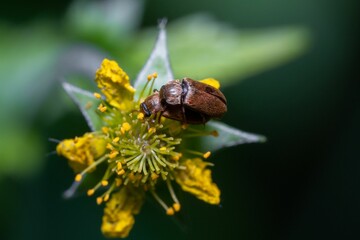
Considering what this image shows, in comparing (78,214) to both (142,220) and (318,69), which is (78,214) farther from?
(318,69)

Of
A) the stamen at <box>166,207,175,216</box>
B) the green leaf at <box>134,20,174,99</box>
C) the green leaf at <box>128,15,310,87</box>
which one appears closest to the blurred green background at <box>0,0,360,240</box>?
the green leaf at <box>128,15,310,87</box>

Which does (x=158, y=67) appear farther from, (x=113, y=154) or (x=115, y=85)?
(x=113, y=154)

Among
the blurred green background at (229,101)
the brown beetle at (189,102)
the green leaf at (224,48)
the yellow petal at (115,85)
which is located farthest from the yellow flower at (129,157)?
the green leaf at (224,48)

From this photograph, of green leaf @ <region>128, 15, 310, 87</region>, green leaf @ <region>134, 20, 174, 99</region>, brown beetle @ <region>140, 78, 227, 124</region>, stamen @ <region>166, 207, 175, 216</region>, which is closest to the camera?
brown beetle @ <region>140, 78, 227, 124</region>

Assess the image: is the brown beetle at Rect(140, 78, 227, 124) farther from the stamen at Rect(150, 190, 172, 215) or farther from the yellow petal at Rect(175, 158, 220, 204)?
the stamen at Rect(150, 190, 172, 215)

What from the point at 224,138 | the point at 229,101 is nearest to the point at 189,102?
the point at 224,138

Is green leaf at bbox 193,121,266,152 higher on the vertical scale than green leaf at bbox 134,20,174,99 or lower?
lower
